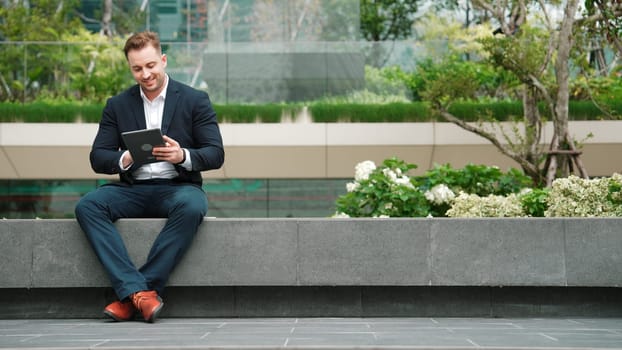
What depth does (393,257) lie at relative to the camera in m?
4.94

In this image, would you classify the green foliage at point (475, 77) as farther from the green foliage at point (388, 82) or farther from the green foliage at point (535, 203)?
the green foliage at point (535, 203)

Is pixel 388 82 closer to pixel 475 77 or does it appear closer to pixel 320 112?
pixel 320 112

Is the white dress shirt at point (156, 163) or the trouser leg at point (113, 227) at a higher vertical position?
the white dress shirt at point (156, 163)

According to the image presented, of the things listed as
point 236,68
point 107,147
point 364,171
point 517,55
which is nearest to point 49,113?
point 236,68

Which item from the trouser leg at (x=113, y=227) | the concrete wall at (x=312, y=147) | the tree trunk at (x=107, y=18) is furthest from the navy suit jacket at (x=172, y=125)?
the tree trunk at (x=107, y=18)

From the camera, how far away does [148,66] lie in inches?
187

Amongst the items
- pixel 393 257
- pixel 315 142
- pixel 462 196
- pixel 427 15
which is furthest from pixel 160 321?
pixel 427 15

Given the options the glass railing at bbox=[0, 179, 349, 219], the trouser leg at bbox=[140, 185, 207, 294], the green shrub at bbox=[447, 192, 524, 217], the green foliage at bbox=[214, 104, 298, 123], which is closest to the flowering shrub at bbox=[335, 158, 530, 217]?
the green shrub at bbox=[447, 192, 524, 217]

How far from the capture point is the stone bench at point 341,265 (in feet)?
16.0

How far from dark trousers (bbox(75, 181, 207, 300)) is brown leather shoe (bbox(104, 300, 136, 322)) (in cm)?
9

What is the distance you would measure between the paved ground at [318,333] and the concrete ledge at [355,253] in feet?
0.88

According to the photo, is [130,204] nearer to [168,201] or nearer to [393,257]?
[168,201]

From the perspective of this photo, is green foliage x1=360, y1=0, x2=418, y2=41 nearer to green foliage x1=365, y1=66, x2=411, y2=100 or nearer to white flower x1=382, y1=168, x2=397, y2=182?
green foliage x1=365, y1=66, x2=411, y2=100

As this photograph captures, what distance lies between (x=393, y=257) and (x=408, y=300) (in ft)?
1.11
